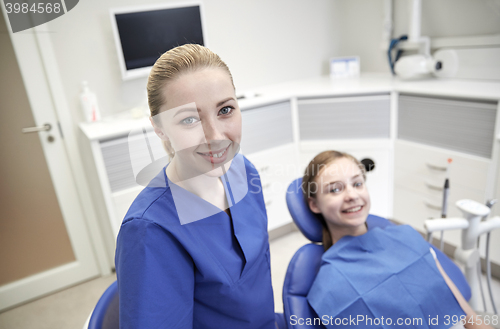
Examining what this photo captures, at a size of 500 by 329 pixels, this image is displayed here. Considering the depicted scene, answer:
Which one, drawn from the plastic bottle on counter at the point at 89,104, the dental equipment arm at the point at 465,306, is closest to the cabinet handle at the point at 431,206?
the dental equipment arm at the point at 465,306

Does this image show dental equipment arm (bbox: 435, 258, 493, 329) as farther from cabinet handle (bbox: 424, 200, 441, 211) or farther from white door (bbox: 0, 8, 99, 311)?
white door (bbox: 0, 8, 99, 311)

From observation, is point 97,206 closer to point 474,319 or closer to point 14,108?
point 14,108

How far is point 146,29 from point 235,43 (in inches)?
26.1

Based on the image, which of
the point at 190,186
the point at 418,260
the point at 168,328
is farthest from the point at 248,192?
the point at 418,260

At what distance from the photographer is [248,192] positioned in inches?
36.9

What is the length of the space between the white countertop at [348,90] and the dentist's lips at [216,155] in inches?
39.0

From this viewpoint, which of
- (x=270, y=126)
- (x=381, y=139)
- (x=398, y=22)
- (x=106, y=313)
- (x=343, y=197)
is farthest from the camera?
(x=398, y=22)

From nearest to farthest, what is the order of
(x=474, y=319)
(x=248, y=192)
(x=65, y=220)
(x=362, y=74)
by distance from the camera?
1. (x=248, y=192)
2. (x=474, y=319)
3. (x=65, y=220)
4. (x=362, y=74)

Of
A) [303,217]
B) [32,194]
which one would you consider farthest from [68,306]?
[303,217]

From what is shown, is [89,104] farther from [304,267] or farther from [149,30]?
[304,267]

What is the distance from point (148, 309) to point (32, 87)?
1.69 m

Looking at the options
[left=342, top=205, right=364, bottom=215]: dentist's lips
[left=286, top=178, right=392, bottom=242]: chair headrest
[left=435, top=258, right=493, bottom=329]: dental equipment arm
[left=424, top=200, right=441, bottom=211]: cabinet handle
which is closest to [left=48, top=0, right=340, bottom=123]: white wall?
[left=286, top=178, right=392, bottom=242]: chair headrest

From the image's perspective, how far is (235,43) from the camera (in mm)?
2295

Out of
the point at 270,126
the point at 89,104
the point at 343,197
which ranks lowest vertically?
the point at 343,197
